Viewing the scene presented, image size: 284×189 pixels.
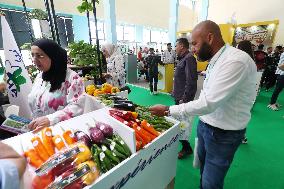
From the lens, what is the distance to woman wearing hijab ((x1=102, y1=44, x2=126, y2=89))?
373 centimetres

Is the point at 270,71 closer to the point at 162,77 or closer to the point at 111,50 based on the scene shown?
the point at 162,77

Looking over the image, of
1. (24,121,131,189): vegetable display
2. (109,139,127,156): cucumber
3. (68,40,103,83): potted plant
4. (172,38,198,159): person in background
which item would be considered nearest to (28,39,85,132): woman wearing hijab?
(24,121,131,189): vegetable display

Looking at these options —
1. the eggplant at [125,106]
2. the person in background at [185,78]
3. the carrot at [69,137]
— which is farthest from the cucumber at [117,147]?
the person in background at [185,78]

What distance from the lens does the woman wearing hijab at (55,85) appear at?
1.74m

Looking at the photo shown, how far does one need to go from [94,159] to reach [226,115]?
104 centimetres

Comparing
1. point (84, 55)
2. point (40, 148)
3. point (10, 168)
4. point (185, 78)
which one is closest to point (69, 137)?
point (40, 148)

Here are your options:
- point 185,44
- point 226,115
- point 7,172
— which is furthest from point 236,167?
point 7,172

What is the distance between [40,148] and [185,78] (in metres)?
2.26

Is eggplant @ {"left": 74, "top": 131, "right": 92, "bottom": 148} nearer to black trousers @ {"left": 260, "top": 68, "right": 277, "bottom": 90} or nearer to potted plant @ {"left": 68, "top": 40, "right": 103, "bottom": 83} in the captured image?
potted plant @ {"left": 68, "top": 40, "right": 103, "bottom": 83}

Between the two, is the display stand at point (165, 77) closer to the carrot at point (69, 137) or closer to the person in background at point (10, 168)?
the carrot at point (69, 137)

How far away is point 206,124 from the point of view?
168 centimetres

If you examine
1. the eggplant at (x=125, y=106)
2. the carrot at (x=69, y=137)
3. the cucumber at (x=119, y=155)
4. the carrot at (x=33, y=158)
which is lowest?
the cucumber at (x=119, y=155)

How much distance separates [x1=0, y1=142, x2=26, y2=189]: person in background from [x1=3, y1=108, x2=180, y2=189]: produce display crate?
0.32 metres

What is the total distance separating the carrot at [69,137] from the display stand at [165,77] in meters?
6.02
